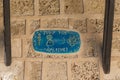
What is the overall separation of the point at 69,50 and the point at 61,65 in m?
0.08

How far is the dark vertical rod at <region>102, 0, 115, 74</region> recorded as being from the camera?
145 centimetres

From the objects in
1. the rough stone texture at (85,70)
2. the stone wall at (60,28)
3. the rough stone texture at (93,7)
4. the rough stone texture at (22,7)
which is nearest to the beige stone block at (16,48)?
the stone wall at (60,28)

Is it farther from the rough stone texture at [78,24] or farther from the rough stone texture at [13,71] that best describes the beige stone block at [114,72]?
the rough stone texture at [13,71]

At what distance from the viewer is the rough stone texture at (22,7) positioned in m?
1.63

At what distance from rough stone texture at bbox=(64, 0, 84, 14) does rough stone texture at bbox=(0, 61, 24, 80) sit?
35 cm

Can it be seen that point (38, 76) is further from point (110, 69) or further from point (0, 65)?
point (110, 69)

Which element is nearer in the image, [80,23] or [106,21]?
[106,21]

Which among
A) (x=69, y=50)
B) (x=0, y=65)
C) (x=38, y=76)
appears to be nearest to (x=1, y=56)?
(x=0, y=65)

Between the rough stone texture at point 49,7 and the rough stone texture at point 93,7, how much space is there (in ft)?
0.47

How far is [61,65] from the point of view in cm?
157

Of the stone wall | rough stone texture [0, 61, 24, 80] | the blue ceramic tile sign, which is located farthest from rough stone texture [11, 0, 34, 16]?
rough stone texture [0, 61, 24, 80]

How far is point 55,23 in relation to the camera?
5.28ft

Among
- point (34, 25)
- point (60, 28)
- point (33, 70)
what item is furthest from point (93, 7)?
point (33, 70)

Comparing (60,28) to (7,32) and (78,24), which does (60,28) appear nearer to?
(78,24)
